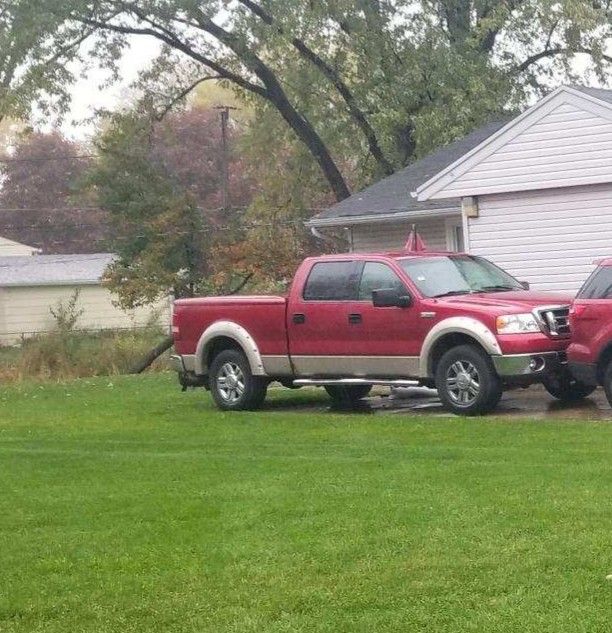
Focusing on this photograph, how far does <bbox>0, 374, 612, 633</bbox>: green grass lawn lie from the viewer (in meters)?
6.39

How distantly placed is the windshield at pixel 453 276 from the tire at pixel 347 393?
1936mm

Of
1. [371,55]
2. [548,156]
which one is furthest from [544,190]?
[371,55]

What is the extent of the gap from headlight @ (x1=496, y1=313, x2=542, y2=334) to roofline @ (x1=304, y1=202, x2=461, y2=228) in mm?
7484

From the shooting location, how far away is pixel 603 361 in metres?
14.2

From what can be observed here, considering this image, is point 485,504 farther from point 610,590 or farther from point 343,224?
point 343,224

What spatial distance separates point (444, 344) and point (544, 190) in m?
5.20

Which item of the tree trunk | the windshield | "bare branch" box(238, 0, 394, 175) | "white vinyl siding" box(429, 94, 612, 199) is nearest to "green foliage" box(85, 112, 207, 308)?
the tree trunk

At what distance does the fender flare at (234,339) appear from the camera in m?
16.9

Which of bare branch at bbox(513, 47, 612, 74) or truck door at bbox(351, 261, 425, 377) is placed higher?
bare branch at bbox(513, 47, 612, 74)

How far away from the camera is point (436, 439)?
42.0 feet

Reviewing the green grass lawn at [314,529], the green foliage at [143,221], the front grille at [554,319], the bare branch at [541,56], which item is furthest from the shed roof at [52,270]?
the green grass lawn at [314,529]

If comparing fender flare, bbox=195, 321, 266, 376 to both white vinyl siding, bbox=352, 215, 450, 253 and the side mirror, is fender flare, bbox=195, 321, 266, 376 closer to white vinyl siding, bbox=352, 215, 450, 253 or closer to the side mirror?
the side mirror

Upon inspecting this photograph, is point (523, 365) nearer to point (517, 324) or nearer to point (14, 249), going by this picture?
point (517, 324)

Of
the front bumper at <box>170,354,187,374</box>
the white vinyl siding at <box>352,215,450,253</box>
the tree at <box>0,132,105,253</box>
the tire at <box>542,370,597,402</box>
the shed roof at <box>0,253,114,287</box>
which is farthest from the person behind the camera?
the tree at <box>0,132,105,253</box>
